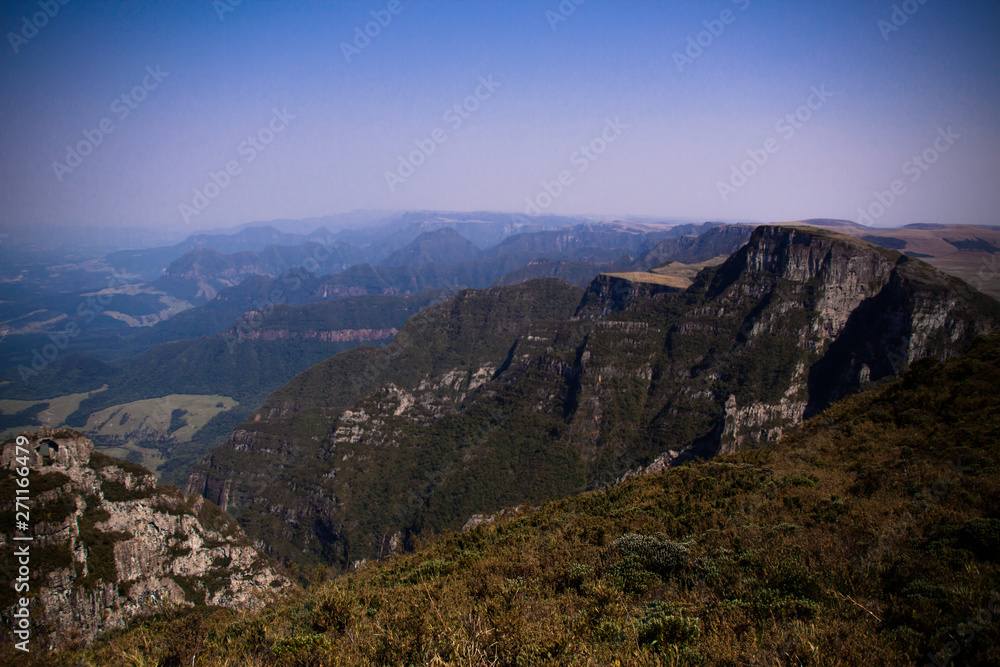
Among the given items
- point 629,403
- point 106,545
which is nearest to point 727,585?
point 106,545

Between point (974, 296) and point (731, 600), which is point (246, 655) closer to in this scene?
point (731, 600)

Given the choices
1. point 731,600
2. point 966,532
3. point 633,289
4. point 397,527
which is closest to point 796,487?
point 966,532

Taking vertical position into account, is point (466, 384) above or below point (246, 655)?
below

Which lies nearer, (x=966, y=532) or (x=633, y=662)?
(x=633, y=662)

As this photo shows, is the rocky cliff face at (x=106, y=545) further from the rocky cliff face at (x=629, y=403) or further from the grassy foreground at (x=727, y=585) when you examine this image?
the rocky cliff face at (x=629, y=403)

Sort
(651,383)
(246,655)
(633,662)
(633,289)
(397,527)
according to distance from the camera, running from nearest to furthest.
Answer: (633,662)
(246,655)
(397,527)
(651,383)
(633,289)

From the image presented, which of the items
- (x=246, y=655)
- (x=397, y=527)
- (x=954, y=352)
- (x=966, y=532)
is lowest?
(x=397, y=527)
